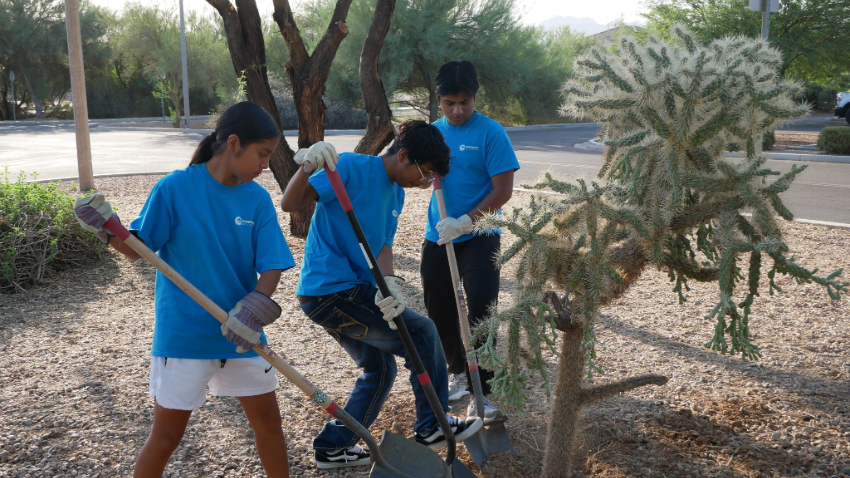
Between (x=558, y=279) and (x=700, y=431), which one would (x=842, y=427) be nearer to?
(x=700, y=431)

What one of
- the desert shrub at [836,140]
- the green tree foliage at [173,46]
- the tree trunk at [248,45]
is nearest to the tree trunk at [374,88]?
the tree trunk at [248,45]

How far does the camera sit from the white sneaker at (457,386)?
3.51m

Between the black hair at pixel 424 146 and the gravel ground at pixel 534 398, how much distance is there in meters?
1.31

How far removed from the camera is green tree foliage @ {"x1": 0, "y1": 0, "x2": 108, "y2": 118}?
31.9m

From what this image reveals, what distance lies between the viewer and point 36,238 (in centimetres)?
541

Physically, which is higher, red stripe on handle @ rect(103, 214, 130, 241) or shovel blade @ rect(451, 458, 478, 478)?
red stripe on handle @ rect(103, 214, 130, 241)

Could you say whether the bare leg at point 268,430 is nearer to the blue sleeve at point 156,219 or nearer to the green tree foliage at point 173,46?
the blue sleeve at point 156,219

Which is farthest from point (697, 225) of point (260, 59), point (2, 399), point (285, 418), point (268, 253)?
point (260, 59)

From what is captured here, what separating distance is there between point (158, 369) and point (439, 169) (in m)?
1.28

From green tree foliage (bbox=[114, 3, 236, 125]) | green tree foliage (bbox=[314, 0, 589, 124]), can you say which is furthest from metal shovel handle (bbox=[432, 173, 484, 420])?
green tree foliage (bbox=[114, 3, 236, 125])

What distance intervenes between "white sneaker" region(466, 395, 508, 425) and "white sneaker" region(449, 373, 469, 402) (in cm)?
16

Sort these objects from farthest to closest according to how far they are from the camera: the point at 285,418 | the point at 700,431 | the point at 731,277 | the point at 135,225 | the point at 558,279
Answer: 1. the point at 285,418
2. the point at 700,431
3. the point at 558,279
4. the point at 135,225
5. the point at 731,277

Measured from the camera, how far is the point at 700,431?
9.86ft

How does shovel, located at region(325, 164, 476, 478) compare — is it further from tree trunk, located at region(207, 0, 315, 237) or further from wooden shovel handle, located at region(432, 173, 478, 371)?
tree trunk, located at region(207, 0, 315, 237)
